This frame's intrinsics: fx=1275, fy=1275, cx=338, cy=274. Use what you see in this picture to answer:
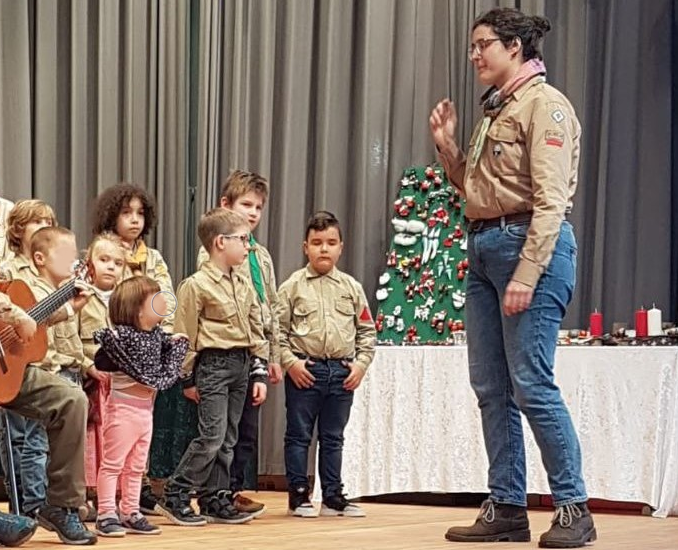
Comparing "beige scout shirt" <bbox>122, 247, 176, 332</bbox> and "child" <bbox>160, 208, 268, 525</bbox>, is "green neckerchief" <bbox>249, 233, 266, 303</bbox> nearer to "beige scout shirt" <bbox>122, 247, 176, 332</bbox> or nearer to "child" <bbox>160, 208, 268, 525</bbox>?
"child" <bbox>160, 208, 268, 525</bbox>

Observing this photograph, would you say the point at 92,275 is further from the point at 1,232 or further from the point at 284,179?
the point at 284,179

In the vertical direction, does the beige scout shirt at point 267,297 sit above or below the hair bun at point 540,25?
below

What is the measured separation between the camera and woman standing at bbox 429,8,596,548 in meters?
3.32

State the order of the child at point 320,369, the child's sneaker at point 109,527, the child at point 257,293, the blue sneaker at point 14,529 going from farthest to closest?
the child at point 320,369
the child at point 257,293
the child's sneaker at point 109,527
the blue sneaker at point 14,529

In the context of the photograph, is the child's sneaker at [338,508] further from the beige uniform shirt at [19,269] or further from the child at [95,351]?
the beige uniform shirt at [19,269]

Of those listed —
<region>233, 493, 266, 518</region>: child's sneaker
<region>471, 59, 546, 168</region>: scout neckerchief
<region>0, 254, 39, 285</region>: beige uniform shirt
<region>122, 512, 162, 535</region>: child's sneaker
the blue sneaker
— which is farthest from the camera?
<region>233, 493, 266, 518</region>: child's sneaker

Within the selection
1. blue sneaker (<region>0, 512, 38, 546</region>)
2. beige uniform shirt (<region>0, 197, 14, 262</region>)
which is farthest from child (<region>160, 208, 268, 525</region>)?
blue sneaker (<region>0, 512, 38, 546</region>)

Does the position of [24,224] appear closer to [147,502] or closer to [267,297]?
[267,297]

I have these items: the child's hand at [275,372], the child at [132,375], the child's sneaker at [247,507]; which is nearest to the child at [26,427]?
the child at [132,375]

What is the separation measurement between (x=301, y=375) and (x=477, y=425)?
3.21 ft

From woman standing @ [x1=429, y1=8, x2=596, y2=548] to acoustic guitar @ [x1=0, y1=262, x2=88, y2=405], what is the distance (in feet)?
3.82

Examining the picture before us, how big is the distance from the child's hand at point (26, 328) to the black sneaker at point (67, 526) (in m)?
0.51

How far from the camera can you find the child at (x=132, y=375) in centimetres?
400

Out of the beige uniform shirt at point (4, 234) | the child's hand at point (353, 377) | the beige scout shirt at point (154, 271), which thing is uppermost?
the beige uniform shirt at point (4, 234)
